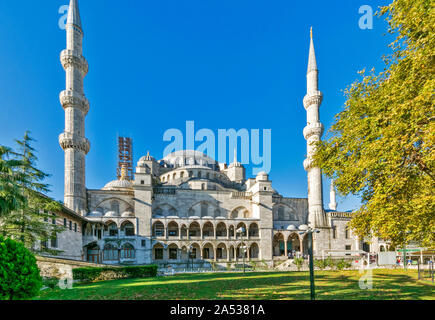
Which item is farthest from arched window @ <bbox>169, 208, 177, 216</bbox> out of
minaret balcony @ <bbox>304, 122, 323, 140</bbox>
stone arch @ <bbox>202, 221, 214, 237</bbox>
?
minaret balcony @ <bbox>304, 122, 323, 140</bbox>

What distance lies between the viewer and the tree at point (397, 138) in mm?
9148

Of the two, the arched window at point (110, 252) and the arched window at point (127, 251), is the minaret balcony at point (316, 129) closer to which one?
the arched window at point (127, 251)

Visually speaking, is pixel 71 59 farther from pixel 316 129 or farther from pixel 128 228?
pixel 316 129

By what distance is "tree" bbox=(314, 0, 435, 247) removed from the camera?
915cm

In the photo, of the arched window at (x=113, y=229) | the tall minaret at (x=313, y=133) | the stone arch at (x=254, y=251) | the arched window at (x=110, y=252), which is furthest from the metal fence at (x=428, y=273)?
the arched window at (x=113, y=229)

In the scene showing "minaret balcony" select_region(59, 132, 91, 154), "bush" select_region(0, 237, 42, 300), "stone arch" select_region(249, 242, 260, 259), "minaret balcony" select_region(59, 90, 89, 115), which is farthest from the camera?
"stone arch" select_region(249, 242, 260, 259)

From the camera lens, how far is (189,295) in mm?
11859

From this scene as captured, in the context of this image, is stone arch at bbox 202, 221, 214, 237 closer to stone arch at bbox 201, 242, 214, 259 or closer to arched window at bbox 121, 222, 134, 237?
stone arch at bbox 201, 242, 214, 259

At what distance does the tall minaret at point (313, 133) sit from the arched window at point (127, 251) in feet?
84.8

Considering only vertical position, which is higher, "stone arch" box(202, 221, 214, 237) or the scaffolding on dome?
the scaffolding on dome

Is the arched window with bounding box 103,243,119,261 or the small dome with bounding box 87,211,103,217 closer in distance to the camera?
the arched window with bounding box 103,243,119,261

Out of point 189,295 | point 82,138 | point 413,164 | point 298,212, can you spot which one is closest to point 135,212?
point 82,138

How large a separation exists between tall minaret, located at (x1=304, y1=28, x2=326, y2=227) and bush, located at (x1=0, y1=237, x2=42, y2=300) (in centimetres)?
3927
